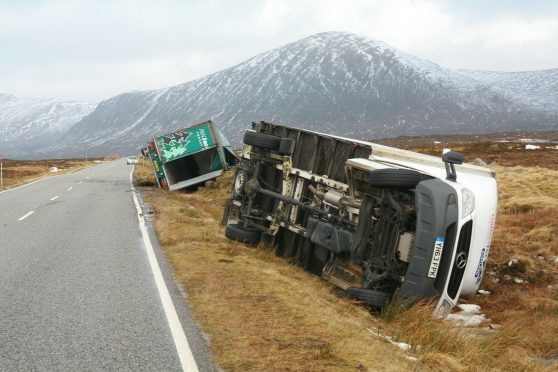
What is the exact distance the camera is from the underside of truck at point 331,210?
756cm

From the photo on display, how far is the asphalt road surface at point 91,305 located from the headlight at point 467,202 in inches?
158

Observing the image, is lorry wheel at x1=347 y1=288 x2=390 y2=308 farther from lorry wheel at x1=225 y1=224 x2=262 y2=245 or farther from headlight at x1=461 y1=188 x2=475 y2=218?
lorry wheel at x1=225 y1=224 x2=262 y2=245

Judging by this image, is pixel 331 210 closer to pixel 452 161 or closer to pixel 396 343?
pixel 452 161

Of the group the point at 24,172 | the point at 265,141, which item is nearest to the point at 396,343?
the point at 265,141

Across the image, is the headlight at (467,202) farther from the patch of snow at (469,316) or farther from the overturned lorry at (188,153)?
the overturned lorry at (188,153)

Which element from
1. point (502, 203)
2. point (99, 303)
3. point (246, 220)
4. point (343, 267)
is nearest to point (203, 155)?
point (502, 203)

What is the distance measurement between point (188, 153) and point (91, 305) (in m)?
17.3

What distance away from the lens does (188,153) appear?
76.4 ft

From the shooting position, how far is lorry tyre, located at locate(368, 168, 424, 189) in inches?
294

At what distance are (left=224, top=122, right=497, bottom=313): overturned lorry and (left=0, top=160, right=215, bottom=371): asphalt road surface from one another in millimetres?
2600

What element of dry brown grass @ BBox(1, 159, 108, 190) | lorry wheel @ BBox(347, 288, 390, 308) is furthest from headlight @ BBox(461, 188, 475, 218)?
dry brown grass @ BBox(1, 159, 108, 190)

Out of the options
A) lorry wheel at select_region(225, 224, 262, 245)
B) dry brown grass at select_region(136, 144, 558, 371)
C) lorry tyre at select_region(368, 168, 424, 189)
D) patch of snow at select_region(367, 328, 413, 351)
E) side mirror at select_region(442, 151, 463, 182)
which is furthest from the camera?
lorry wheel at select_region(225, 224, 262, 245)

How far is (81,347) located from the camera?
500 cm

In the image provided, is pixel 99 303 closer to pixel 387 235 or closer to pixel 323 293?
pixel 323 293
